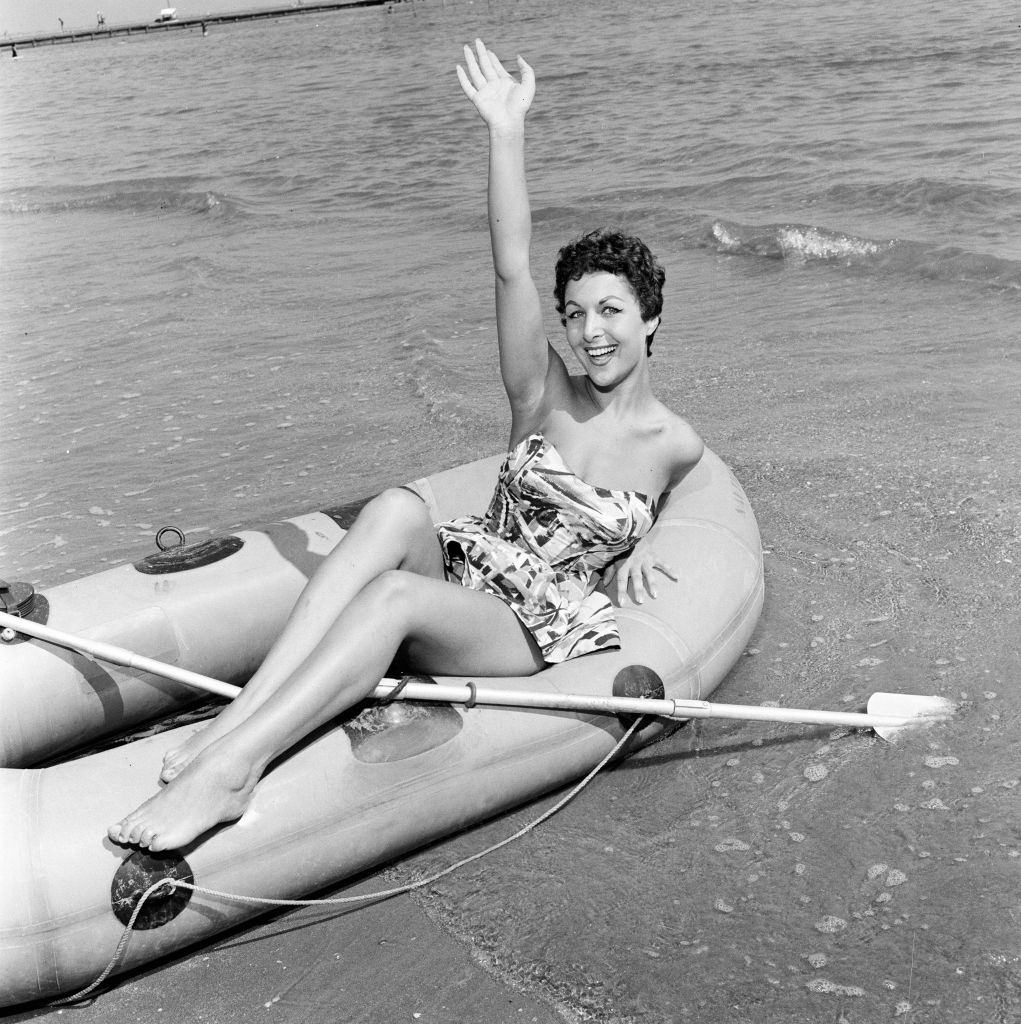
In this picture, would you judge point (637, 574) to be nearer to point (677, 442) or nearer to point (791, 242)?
point (677, 442)

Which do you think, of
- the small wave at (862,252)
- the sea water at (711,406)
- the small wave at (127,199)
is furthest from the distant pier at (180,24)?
the small wave at (862,252)

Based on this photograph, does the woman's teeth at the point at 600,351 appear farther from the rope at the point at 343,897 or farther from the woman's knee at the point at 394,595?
the rope at the point at 343,897

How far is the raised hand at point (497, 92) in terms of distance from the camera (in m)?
3.15

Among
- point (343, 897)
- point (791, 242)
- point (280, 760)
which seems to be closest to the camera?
point (280, 760)

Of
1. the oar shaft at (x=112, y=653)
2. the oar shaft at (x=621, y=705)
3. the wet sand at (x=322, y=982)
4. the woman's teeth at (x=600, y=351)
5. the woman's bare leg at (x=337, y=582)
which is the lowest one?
the wet sand at (x=322, y=982)

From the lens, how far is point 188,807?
259 centimetres

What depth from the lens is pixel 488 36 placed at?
99.8ft

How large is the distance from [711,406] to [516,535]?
2.73 meters

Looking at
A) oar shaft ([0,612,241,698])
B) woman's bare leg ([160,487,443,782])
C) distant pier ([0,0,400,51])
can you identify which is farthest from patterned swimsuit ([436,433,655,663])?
distant pier ([0,0,400,51])

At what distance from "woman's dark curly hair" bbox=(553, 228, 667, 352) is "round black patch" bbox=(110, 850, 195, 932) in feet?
5.58

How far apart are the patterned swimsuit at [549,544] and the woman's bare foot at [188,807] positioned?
909 mm

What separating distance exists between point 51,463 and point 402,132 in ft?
34.0

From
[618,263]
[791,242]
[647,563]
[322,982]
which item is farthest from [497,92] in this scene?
[791,242]

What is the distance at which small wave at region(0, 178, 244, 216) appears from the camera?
39.2 feet
